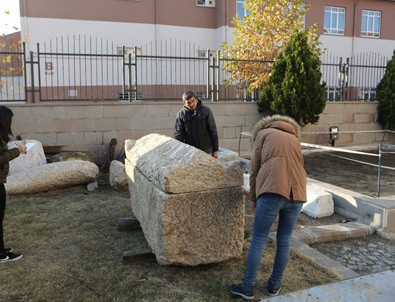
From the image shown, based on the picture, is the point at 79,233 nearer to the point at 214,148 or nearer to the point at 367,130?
the point at 214,148

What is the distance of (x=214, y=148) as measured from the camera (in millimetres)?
5355

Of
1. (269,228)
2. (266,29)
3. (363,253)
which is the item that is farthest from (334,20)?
(269,228)

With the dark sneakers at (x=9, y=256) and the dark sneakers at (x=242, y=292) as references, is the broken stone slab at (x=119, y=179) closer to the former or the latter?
the dark sneakers at (x=9, y=256)

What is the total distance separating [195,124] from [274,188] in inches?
93.7

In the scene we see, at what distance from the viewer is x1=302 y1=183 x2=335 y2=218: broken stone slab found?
5496 millimetres

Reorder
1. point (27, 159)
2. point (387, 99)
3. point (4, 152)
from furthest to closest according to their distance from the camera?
point (387, 99) < point (27, 159) < point (4, 152)

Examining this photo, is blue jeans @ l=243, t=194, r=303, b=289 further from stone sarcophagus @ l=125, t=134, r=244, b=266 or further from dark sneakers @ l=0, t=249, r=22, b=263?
dark sneakers @ l=0, t=249, r=22, b=263

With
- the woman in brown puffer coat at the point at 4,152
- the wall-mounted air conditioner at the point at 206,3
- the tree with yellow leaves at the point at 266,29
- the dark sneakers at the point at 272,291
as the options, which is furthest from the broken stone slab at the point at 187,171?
the wall-mounted air conditioner at the point at 206,3

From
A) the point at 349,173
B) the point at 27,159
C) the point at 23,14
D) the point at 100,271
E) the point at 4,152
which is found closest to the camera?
the point at 100,271

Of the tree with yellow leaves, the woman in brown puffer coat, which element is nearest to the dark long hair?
the woman in brown puffer coat

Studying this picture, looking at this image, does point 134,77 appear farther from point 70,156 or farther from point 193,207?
point 193,207

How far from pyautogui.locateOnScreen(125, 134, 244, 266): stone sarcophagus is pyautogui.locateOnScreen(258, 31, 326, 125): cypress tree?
663 centimetres

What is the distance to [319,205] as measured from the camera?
5492 mm

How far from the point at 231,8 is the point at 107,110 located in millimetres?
13165
